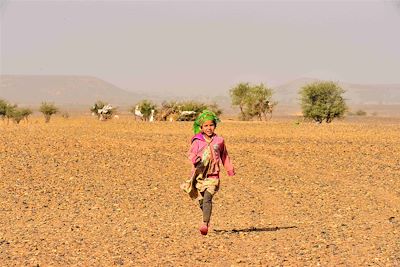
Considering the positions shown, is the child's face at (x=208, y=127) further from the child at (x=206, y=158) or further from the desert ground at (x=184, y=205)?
the desert ground at (x=184, y=205)

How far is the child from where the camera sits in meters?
8.53

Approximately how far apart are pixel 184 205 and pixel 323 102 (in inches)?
1610

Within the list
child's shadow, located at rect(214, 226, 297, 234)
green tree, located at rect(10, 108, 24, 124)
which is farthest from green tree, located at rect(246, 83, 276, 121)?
child's shadow, located at rect(214, 226, 297, 234)

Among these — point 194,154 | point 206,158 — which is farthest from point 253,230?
point 194,154

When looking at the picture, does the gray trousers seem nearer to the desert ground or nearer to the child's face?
the desert ground

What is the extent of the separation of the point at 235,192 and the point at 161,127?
18246 millimetres

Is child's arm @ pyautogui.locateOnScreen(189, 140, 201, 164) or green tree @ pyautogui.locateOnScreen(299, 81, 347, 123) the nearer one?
child's arm @ pyautogui.locateOnScreen(189, 140, 201, 164)

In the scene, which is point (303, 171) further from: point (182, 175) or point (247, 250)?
point (247, 250)

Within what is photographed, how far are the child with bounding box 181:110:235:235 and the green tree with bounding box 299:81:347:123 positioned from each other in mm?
42808

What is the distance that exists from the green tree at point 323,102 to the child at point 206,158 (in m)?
42.8

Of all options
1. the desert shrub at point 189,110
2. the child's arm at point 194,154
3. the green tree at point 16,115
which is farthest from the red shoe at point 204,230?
the green tree at point 16,115

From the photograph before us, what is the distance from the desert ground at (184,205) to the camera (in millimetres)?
7617

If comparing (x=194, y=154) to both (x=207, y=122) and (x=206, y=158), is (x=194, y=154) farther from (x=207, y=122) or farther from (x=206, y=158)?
(x=207, y=122)

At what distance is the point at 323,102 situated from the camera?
51031 millimetres
